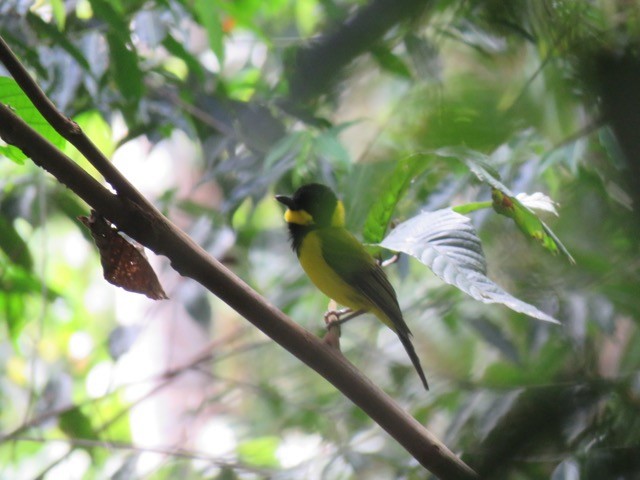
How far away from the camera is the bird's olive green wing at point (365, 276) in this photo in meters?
1.95

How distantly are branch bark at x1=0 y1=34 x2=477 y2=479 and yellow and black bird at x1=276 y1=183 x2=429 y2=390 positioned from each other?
589 millimetres

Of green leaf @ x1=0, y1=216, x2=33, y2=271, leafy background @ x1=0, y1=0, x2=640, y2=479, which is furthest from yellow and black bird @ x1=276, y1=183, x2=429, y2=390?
green leaf @ x1=0, y1=216, x2=33, y2=271

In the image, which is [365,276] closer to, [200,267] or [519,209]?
[519,209]

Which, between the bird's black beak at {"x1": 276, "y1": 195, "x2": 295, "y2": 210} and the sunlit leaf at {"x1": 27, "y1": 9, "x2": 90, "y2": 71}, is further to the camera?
the bird's black beak at {"x1": 276, "y1": 195, "x2": 295, "y2": 210}

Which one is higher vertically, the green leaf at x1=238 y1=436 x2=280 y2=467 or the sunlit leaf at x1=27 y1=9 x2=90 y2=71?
the sunlit leaf at x1=27 y1=9 x2=90 y2=71

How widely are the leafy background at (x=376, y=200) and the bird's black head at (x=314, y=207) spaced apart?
0.29 ft

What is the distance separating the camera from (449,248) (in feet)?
4.01

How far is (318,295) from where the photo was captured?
3.18 m

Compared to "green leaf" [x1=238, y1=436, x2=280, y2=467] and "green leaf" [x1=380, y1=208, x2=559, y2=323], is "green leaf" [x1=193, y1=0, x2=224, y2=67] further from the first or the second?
"green leaf" [x1=238, y1=436, x2=280, y2=467]

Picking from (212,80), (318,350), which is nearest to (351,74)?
(318,350)

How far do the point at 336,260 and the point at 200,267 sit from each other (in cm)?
105

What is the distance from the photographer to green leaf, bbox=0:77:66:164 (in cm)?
117

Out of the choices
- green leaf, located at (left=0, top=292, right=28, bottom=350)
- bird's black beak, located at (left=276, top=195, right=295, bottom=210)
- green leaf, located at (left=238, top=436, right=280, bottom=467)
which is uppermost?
green leaf, located at (left=0, top=292, right=28, bottom=350)

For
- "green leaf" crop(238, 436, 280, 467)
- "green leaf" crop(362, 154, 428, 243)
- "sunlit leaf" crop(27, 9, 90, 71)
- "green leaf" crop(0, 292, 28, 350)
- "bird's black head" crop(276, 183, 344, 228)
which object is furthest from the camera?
"green leaf" crop(238, 436, 280, 467)
